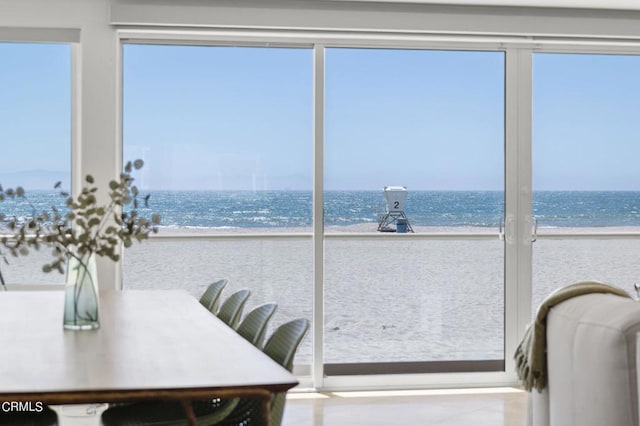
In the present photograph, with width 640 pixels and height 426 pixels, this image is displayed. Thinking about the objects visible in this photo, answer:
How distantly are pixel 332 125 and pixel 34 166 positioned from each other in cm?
195

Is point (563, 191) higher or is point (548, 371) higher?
point (563, 191)

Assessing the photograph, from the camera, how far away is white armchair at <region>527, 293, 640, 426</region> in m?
2.74

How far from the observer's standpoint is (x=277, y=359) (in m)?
2.90

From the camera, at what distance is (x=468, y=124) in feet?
20.7

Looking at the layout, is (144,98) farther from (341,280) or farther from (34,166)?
(341,280)

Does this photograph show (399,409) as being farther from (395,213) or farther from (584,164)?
(584,164)

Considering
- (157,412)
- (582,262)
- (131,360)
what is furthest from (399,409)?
(131,360)

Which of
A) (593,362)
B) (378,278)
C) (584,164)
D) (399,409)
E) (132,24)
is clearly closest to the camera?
(593,362)

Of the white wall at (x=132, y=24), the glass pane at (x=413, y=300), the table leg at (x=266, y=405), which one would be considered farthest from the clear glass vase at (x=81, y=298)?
the glass pane at (x=413, y=300)

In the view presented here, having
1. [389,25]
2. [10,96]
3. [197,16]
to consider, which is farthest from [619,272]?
[10,96]

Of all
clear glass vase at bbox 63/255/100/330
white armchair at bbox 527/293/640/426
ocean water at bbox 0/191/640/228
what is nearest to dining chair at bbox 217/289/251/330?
clear glass vase at bbox 63/255/100/330

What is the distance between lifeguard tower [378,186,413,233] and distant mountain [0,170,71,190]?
2.09m

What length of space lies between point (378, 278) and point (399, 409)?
40.9 inches

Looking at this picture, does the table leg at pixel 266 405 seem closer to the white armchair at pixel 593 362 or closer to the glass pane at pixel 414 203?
the white armchair at pixel 593 362
